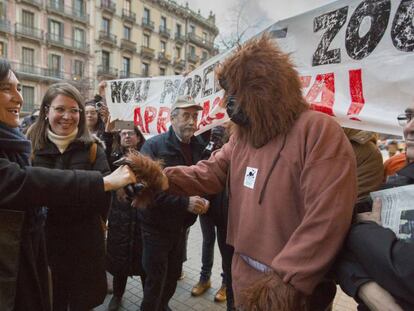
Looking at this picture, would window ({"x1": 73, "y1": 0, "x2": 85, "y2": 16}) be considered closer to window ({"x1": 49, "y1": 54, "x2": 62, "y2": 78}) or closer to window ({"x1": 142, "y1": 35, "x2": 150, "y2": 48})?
window ({"x1": 49, "y1": 54, "x2": 62, "y2": 78})

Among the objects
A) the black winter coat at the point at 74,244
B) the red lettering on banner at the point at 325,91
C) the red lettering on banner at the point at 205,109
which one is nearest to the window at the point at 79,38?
the red lettering on banner at the point at 205,109

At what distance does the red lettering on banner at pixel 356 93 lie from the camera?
6.63ft

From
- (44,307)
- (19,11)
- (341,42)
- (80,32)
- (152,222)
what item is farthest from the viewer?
(80,32)

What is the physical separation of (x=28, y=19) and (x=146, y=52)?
38.9 feet

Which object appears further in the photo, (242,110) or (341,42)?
(341,42)

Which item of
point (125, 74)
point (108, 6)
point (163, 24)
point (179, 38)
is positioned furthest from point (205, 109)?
point (179, 38)

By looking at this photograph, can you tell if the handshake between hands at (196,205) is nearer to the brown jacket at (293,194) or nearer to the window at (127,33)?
the brown jacket at (293,194)

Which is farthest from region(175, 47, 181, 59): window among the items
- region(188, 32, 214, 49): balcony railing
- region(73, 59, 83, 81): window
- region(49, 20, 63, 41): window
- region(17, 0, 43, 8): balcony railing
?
region(17, 0, 43, 8): balcony railing

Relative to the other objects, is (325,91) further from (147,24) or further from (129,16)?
(147,24)

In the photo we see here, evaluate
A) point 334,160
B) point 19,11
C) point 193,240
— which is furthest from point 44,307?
point 19,11

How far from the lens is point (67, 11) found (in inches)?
1113

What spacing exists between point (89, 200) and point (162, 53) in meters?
37.6

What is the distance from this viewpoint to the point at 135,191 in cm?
165

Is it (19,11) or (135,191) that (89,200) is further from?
(19,11)
